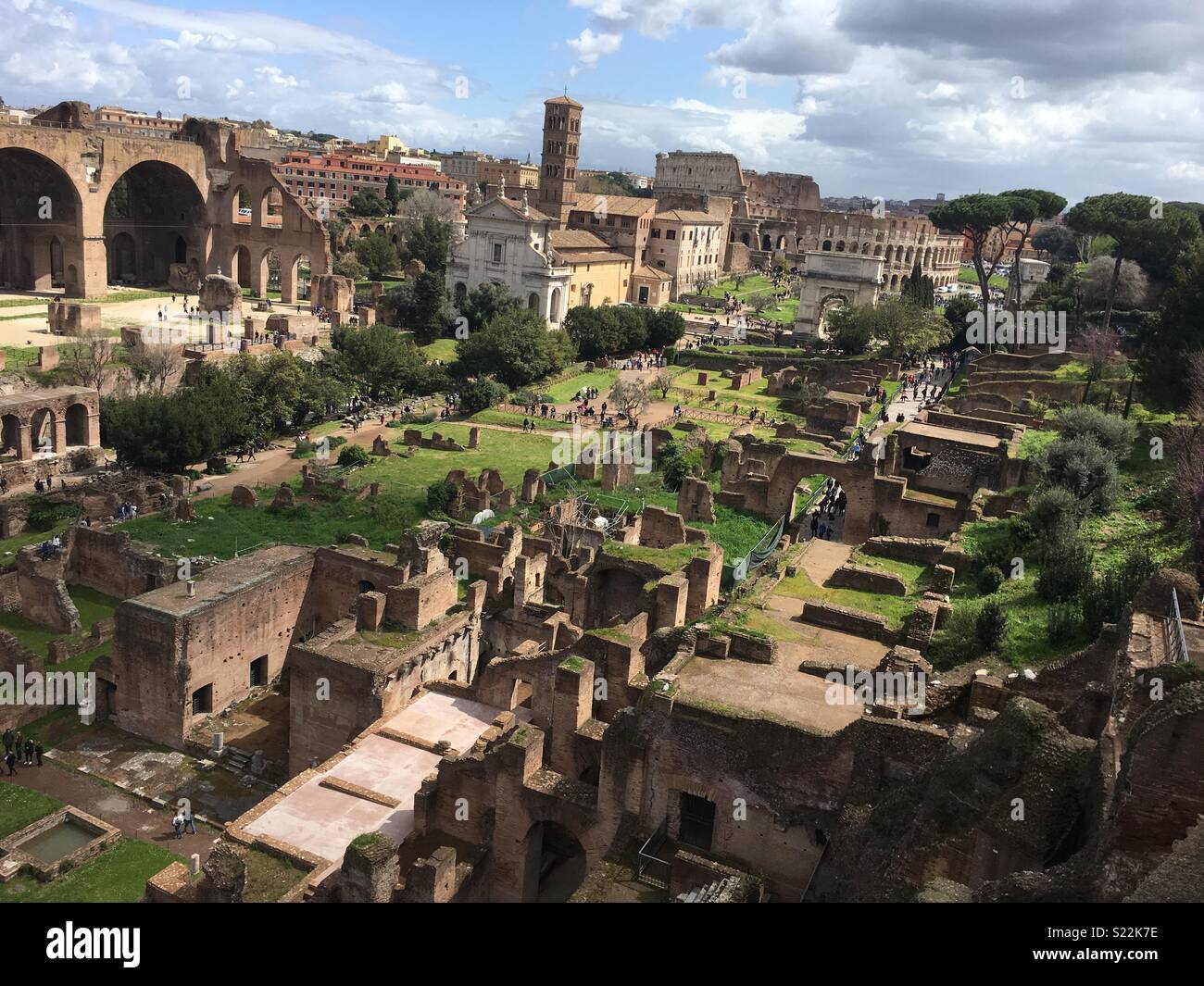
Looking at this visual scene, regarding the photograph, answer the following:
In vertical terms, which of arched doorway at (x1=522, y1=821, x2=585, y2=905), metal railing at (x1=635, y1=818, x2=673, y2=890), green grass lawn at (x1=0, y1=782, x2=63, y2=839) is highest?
metal railing at (x1=635, y1=818, x2=673, y2=890)

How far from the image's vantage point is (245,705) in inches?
831

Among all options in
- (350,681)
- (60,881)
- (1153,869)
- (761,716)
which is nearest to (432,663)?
(350,681)

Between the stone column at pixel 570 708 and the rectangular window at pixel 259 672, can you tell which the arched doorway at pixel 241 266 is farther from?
the stone column at pixel 570 708

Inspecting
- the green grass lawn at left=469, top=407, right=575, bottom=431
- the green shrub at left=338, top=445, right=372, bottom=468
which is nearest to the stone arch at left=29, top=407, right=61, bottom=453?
the green shrub at left=338, top=445, right=372, bottom=468

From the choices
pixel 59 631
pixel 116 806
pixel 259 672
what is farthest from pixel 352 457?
pixel 116 806

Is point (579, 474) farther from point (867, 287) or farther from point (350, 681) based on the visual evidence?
point (867, 287)

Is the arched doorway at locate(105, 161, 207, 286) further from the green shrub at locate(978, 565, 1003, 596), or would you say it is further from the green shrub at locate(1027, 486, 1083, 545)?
the green shrub at locate(978, 565, 1003, 596)

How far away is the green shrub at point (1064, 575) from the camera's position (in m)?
17.3

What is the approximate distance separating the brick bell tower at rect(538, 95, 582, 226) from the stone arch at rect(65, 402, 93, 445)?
47.7m

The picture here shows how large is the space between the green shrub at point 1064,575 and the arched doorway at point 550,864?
957 centimetres

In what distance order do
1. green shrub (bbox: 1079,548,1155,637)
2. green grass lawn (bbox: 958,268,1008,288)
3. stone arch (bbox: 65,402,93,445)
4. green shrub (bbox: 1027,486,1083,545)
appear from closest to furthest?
green shrub (bbox: 1079,548,1155,637), green shrub (bbox: 1027,486,1083,545), stone arch (bbox: 65,402,93,445), green grass lawn (bbox: 958,268,1008,288)

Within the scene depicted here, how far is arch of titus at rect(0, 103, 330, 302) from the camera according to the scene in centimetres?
6266

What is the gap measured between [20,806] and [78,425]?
77.3 feet

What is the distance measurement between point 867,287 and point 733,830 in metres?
55.5
